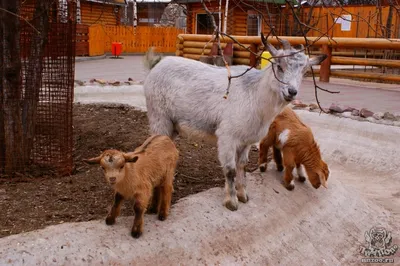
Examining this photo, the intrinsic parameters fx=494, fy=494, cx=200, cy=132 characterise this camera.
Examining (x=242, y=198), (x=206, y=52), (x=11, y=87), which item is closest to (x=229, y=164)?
(x=242, y=198)

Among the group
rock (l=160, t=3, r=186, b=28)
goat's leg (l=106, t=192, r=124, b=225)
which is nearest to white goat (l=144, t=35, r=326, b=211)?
goat's leg (l=106, t=192, r=124, b=225)

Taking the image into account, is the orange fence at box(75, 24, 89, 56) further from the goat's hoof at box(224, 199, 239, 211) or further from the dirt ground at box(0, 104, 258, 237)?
the goat's hoof at box(224, 199, 239, 211)

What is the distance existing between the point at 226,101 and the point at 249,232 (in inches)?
51.9

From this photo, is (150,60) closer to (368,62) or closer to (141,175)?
(141,175)

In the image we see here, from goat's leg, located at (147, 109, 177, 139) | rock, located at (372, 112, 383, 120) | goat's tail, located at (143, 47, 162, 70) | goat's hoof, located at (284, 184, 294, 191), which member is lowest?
goat's hoof, located at (284, 184, 294, 191)

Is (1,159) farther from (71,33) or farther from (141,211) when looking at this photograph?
(141,211)

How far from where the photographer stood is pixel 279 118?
18.9 feet

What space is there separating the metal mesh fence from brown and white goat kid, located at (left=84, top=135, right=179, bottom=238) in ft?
5.33

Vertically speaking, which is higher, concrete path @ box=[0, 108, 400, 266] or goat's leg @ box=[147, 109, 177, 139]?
goat's leg @ box=[147, 109, 177, 139]

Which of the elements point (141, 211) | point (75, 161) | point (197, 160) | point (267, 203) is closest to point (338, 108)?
point (197, 160)

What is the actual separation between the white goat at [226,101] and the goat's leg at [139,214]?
110 centimetres

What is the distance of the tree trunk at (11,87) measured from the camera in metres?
5.16

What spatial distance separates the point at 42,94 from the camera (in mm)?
5648

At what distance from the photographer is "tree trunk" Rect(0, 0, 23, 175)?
5.16 m
